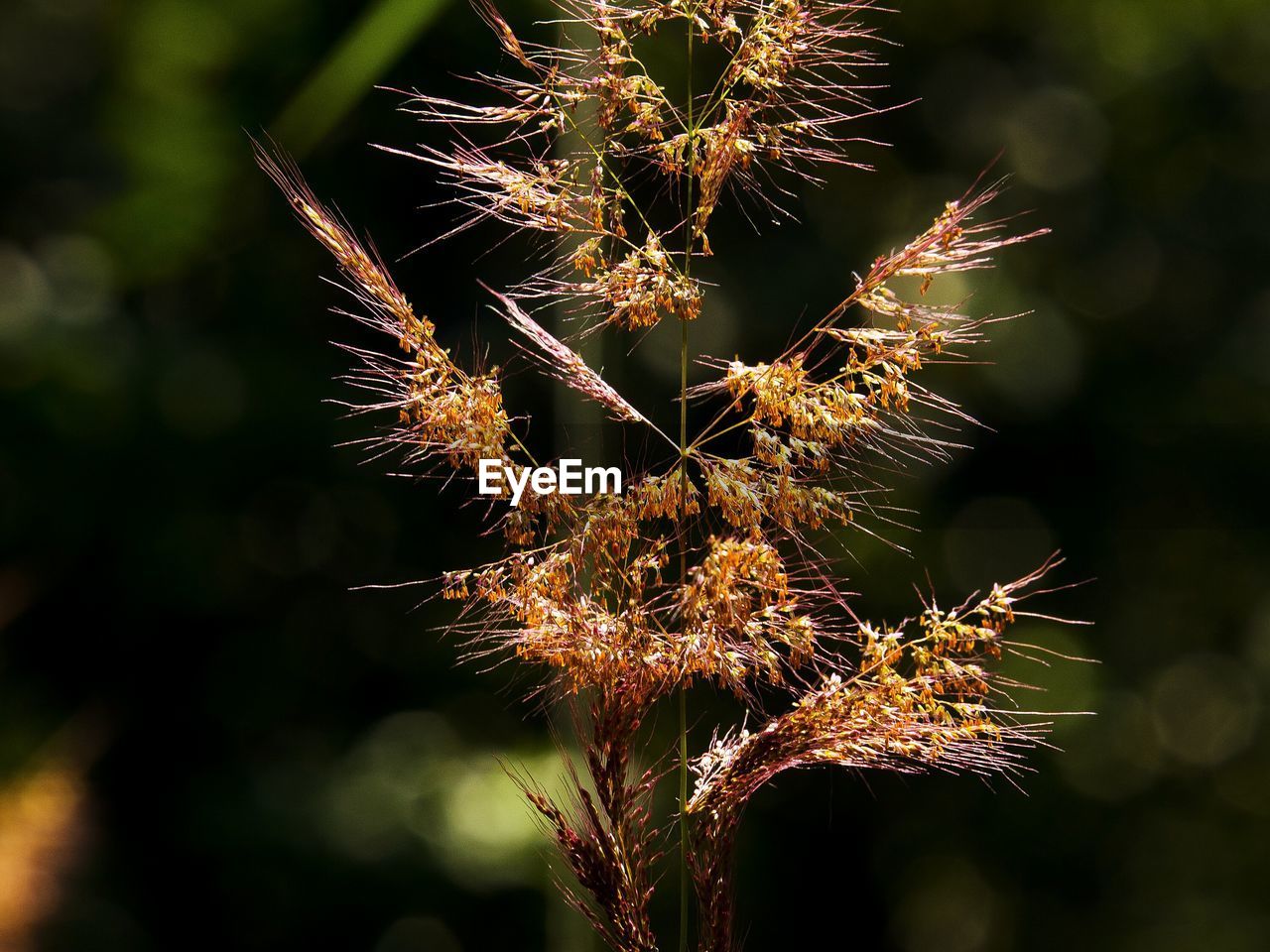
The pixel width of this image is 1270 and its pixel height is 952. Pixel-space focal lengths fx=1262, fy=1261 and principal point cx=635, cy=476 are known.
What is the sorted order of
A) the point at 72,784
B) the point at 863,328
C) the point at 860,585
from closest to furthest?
the point at 863,328 < the point at 72,784 < the point at 860,585

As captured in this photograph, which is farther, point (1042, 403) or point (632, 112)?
point (1042, 403)

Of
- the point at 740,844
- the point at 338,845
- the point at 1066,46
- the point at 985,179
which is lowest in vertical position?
the point at 338,845

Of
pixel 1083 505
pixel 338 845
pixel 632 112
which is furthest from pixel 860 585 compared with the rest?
pixel 632 112

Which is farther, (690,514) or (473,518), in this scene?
(473,518)

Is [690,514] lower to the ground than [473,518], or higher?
higher

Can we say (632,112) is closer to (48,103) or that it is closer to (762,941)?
(48,103)

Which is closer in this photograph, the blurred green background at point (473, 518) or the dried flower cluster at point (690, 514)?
the dried flower cluster at point (690, 514)

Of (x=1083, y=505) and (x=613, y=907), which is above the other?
(x=1083, y=505)

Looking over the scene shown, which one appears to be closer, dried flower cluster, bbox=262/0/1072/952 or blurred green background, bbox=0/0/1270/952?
dried flower cluster, bbox=262/0/1072/952
